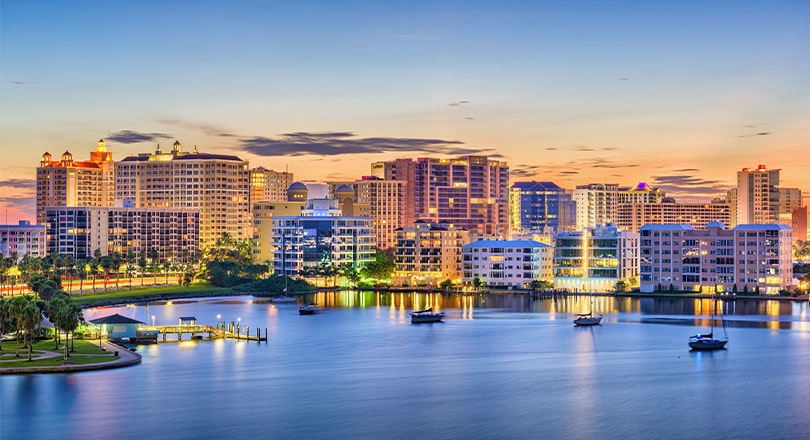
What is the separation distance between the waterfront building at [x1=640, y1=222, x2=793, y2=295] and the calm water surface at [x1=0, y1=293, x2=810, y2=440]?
34348mm

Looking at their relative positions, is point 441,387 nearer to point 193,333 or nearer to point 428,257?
point 193,333

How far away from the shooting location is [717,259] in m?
138

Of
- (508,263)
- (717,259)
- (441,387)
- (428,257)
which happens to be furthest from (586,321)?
(428,257)

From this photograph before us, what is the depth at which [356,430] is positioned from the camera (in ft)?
174

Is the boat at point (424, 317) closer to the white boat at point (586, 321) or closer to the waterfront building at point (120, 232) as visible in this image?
the white boat at point (586, 321)

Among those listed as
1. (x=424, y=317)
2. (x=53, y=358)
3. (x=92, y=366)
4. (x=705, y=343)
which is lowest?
(x=705, y=343)

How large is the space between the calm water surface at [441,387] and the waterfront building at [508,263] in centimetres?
4599

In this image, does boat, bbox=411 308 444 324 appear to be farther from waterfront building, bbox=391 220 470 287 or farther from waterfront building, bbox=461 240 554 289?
waterfront building, bbox=391 220 470 287

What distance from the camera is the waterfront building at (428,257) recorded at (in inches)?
6117

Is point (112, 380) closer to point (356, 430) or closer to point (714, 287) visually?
point (356, 430)

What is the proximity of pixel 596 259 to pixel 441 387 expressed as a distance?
84926mm

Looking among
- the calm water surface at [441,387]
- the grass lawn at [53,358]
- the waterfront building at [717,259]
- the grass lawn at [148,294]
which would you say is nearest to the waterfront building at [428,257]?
the grass lawn at [148,294]

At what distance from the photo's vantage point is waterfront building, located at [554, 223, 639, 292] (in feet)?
475

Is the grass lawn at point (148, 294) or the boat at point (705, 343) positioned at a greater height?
the grass lawn at point (148, 294)
